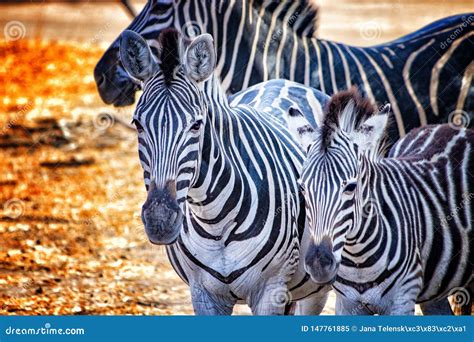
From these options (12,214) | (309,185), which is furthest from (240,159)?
(12,214)

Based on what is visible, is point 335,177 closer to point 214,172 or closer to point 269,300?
point 214,172

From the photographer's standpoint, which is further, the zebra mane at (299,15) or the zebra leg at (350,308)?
the zebra mane at (299,15)

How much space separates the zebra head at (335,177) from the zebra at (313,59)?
9.27 feet

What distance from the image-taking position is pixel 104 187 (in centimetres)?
1323

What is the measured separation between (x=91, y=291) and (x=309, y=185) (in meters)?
4.28

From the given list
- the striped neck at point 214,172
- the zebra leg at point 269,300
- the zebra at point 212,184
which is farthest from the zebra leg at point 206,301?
the striped neck at point 214,172

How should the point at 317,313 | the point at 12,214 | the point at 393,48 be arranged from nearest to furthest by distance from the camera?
the point at 317,313
the point at 393,48
the point at 12,214

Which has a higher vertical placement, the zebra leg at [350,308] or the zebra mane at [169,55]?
the zebra mane at [169,55]

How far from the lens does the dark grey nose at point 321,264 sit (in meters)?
4.75

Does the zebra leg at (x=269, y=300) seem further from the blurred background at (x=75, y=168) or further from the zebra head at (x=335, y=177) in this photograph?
the blurred background at (x=75, y=168)

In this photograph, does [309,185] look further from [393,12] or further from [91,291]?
[393,12]

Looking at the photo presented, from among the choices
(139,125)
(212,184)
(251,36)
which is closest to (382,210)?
(212,184)

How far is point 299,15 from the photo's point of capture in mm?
8211

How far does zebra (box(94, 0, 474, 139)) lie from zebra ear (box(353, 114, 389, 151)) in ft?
9.15
